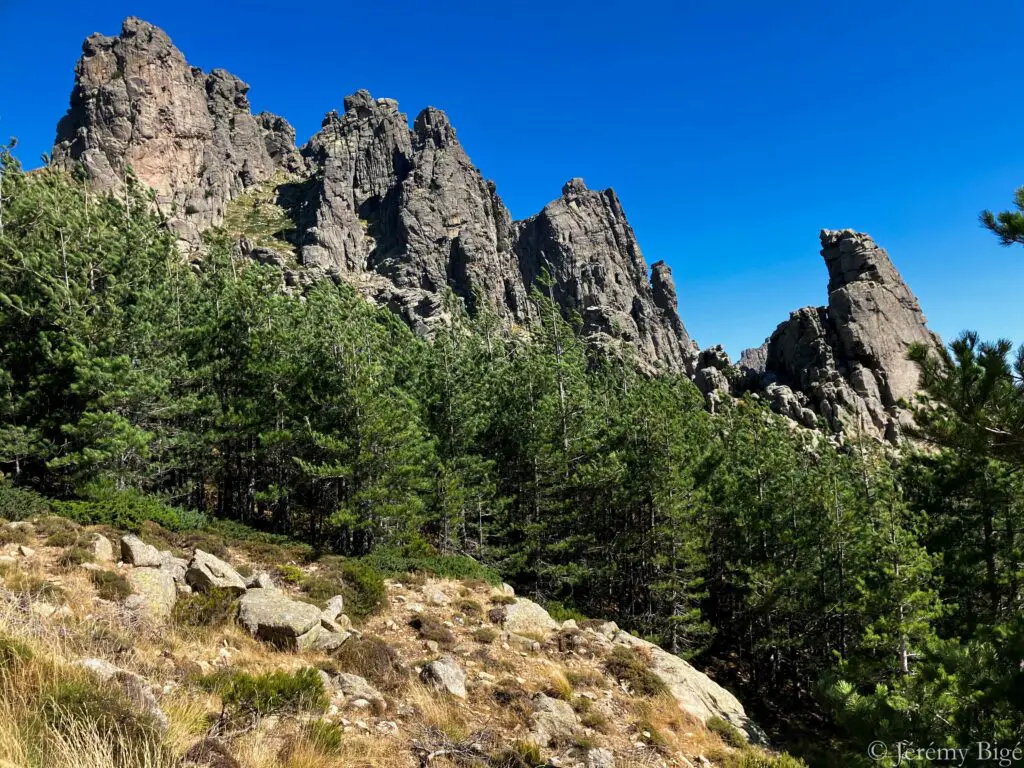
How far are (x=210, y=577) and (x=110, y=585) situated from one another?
167 centimetres

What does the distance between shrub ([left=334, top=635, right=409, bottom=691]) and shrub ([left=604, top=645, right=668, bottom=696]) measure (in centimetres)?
508

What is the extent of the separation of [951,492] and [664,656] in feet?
44.5

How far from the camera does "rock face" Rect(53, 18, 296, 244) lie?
110312 millimetres

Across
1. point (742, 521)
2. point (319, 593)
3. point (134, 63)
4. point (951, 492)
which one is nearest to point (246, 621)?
point (319, 593)

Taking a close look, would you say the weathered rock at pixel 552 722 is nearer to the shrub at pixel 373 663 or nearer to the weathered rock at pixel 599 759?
the weathered rock at pixel 599 759

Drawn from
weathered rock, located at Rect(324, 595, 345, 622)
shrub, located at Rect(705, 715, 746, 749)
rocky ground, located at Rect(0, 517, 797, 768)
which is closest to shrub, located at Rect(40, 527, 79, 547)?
rocky ground, located at Rect(0, 517, 797, 768)

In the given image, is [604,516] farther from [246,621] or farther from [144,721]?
[144,721]

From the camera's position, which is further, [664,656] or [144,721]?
[664,656]

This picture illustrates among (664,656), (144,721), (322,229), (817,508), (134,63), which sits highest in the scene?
(134,63)

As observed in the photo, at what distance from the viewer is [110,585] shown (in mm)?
9047

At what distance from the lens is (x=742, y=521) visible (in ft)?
69.9

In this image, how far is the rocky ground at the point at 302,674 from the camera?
4.73 m

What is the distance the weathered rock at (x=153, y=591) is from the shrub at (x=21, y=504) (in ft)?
16.3

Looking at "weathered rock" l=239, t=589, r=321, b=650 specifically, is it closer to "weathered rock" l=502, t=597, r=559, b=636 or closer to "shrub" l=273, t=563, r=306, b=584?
"shrub" l=273, t=563, r=306, b=584
